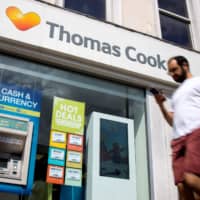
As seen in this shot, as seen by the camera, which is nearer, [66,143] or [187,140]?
[187,140]

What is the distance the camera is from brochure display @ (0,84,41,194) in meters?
4.05

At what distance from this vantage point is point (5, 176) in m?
3.98

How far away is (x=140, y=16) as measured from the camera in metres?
6.06

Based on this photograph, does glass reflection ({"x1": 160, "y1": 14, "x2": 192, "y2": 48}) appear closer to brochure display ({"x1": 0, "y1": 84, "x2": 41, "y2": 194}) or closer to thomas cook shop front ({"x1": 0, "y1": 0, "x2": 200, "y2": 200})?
thomas cook shop front ({"x1": 0, "y1": 0, "x2": 200, "y2": 200})

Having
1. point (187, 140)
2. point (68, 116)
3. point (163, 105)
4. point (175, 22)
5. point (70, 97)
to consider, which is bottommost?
point (187, 140)

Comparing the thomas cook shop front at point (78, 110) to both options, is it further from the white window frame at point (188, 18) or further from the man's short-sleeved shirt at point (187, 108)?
the man's short-sleeved shirt at point (187, 108)

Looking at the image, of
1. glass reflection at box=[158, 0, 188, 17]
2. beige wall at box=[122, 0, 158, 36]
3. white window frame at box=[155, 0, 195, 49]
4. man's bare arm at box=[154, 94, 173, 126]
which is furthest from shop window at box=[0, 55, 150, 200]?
glass reflection at box=[158, 0, 188, 17]

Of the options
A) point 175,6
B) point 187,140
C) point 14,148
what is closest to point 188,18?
point 175,6

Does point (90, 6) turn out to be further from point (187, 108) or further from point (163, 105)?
point (187, 108)

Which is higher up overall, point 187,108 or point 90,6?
point 90,6

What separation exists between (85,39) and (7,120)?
1638 millimetres

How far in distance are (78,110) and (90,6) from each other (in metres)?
1.96

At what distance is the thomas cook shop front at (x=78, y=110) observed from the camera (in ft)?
14.1

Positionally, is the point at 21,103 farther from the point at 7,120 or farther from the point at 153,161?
the point at 153,161
